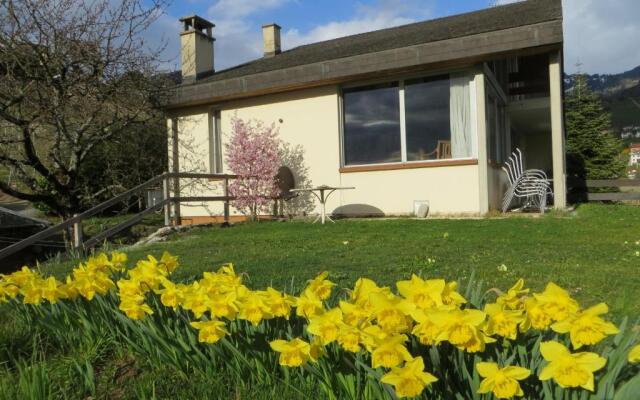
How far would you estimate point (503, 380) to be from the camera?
1199mm

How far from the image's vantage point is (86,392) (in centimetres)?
198

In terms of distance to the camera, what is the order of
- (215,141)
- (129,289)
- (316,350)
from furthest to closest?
(215,141) < (129,289) < (316,350)

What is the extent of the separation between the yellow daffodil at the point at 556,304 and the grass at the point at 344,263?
55 centimetres

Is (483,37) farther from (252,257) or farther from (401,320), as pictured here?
(401,320)

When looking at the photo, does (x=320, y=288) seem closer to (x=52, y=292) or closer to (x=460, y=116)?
(x=52, y=292)

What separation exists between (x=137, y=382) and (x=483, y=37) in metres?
8.46

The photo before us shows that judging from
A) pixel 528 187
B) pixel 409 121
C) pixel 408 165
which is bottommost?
pixel 528 187

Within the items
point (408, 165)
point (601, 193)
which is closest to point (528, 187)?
point (408, 165)

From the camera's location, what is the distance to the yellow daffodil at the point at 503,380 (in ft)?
3.90

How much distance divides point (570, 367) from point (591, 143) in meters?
21.3

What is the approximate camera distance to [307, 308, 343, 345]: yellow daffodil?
1.44 metres

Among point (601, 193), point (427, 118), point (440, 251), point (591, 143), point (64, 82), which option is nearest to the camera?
point (440, 251)

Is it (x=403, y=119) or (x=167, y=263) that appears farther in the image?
(x=403, y=119)

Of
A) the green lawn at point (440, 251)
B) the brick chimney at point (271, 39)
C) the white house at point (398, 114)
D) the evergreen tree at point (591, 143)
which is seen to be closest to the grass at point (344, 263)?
the green lawn at point (440, 251)
